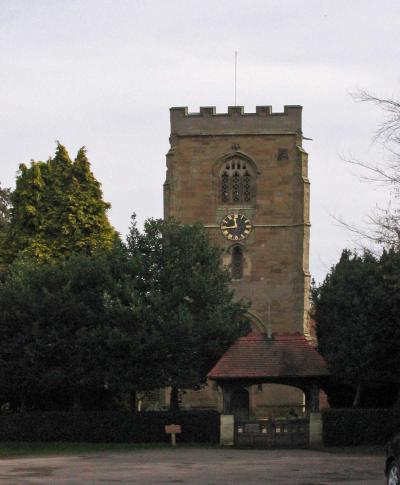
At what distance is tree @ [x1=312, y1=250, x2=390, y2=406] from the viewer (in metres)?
45.8

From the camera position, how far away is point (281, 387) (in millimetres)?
69875

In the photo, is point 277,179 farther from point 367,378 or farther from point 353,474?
point 353,474

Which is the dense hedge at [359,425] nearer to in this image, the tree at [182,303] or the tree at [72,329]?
the tree at [182,303]

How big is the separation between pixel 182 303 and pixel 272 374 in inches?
265

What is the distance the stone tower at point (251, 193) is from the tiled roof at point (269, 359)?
22124mm

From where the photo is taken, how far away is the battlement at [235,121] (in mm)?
72688

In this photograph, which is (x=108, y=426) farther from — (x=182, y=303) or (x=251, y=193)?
(x=251, y=193)

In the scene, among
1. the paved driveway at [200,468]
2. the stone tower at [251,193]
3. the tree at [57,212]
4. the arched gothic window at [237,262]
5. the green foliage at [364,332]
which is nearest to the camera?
the paved driveway at [200,468]

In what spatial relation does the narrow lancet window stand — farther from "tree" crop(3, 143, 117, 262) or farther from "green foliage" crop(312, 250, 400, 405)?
"green foliage" crop(312, 250, 400, 405)

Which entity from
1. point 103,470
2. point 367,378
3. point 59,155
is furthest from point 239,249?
point 103,470

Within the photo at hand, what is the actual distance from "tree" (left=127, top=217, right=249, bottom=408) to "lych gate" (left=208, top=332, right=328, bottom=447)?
2.37 meters

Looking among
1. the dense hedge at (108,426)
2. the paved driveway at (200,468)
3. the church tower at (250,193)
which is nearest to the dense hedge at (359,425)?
the paved driveway at (200,468)

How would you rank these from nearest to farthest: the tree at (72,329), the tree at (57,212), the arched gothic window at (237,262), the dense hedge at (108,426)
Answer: the dense hedge at (108,426), the tree at (72,329), the tree at (57,212), the arched gothic window at (237,262)

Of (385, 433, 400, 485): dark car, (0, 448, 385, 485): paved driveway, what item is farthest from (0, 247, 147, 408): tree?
(385, 433, 400, 485): dark car
